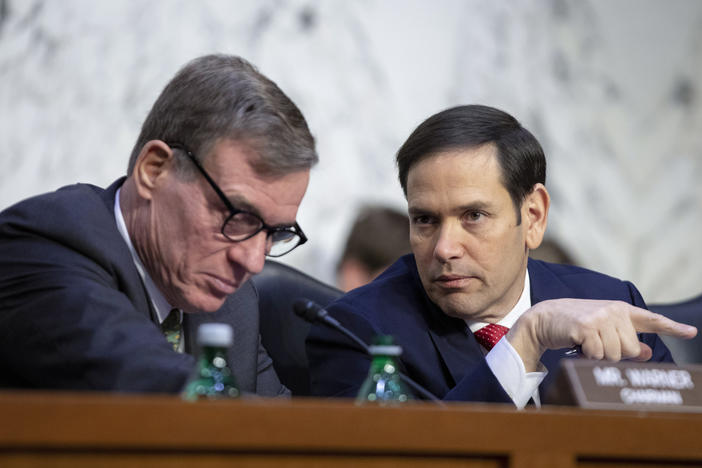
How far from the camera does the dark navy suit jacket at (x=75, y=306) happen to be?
3.46 feet

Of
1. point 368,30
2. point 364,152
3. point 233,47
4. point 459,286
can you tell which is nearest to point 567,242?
point 364,152

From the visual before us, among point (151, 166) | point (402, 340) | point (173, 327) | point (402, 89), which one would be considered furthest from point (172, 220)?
point (402, 89)

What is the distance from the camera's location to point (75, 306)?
113 centimetres

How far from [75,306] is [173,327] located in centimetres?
36

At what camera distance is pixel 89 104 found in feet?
8.34

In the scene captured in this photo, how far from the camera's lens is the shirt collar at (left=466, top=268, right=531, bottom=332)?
5.61ft

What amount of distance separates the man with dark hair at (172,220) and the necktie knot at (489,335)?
47 cm

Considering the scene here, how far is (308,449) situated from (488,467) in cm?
17

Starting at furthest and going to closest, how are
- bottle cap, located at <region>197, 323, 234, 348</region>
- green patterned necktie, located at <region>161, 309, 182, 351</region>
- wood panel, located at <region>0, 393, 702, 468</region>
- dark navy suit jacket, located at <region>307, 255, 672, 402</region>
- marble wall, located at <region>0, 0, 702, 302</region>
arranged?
marble wall, located at <region>0, 0, 702, 302</region> → dark navy suit jacket, located at <region>307, 255, 672, 402</region> → green patterned necktie, located at <region>161, 309, 182, 351</region> → bottle cap, located at <region>197, 323, 234, 348</region> → wood panel, located at <region>0, 393, 702, 468</region>

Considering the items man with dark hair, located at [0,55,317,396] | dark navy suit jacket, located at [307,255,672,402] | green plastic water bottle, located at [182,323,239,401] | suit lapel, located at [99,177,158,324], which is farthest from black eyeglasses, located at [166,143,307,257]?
green plastic water bottle, located at [182,323,239,401]

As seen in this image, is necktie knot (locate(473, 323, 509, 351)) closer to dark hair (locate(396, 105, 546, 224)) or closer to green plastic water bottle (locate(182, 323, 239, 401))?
dark hair (locate(396, 105, 546, 224))

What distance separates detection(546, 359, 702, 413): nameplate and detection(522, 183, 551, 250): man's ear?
0.80 m

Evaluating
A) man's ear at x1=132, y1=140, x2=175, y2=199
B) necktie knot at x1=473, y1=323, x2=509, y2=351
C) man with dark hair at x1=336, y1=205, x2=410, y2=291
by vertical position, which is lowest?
man with dark hair at x1=336, y1=205, x2=410, y2=291

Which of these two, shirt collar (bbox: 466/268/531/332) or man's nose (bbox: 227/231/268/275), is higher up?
man's nose (bbox: 227/231/268/275)
